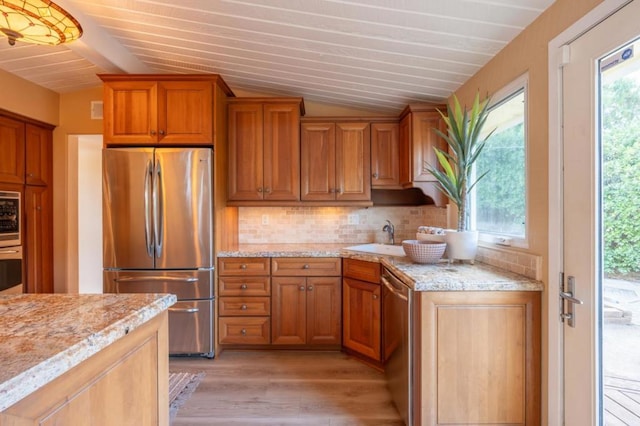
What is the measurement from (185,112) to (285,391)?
7.57 ft

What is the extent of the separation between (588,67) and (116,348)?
6.63ft

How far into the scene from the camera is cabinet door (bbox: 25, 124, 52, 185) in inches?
128

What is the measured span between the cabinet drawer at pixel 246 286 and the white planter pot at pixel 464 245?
1.54 meters

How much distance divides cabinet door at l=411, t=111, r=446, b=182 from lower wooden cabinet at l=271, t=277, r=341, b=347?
1185 millimetres

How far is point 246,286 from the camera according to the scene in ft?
9.21

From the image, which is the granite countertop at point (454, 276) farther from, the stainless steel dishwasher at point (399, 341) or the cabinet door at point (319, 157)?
the cabinet door at point (319, 157)

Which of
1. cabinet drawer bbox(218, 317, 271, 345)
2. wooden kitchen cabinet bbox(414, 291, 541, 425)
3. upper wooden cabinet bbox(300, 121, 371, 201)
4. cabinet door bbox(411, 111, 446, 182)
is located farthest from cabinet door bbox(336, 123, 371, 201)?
wooden kitchen cabinet bbox(414, 291, 541, 425)

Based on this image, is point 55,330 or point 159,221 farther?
point 159,221

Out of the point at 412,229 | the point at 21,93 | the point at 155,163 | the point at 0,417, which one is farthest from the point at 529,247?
the point at 21,93

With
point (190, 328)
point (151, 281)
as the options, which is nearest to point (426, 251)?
point (190, 328)

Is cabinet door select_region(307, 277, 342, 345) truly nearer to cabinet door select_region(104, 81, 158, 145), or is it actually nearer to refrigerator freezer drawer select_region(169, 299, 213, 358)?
refrigerator freezer drawer select_region(169, 299, 213, 358)

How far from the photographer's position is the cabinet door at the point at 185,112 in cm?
269

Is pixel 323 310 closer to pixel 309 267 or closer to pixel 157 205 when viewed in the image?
pixel 309 267

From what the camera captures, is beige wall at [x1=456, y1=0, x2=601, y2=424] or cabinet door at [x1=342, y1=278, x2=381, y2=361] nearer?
beige wall at [x1=456, y1=0, x2=601, y2=424]
